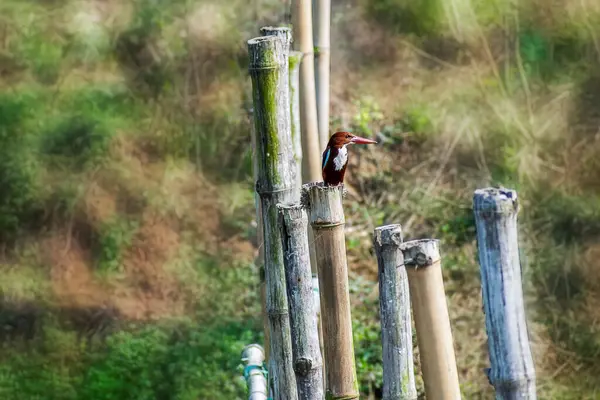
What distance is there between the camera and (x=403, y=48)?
28.4 ft

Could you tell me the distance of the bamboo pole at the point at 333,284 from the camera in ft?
9.43

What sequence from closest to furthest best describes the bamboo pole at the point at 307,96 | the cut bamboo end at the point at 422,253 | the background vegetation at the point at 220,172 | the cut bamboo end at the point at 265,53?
1. the cut bamboo end at the point at 422,253
2. the cut bamboo end at the point at 265,53
3. the bamboo pole at the point at 307,96
4. the background vegetation at the point at 220,172

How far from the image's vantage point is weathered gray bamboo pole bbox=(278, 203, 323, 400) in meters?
2.86

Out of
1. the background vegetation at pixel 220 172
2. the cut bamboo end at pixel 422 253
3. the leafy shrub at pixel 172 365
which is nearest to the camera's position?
the cut bamboo end at pixel 422 253

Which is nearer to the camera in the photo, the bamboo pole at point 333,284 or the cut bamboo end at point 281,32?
the bamboo pole at point 333,284

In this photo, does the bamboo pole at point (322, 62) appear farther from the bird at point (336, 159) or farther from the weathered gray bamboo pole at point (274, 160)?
the weathered gray bamboo pole at point (274, 160)

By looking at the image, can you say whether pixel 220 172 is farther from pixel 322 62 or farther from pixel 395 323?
pixel 395 323

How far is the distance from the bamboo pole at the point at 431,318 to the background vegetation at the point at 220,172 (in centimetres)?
417

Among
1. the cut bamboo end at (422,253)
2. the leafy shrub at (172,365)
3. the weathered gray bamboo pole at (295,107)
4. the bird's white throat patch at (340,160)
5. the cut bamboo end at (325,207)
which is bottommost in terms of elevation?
the leafy shrub at (172,365)

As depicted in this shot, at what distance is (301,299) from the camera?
2.90 m

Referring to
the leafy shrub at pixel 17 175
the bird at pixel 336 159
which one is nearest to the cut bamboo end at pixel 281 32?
the bird at pixel 336 159

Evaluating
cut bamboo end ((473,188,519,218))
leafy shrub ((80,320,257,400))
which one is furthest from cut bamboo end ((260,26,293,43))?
leafy shrub ((80,320,257,400))

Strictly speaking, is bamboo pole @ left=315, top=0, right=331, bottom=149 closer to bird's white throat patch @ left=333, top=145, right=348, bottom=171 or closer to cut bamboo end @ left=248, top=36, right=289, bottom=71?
bird's white throat patch @ left=333, top=145, right=348, bottom=171

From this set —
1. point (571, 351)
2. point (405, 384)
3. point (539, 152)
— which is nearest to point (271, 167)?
point (405, 384)
